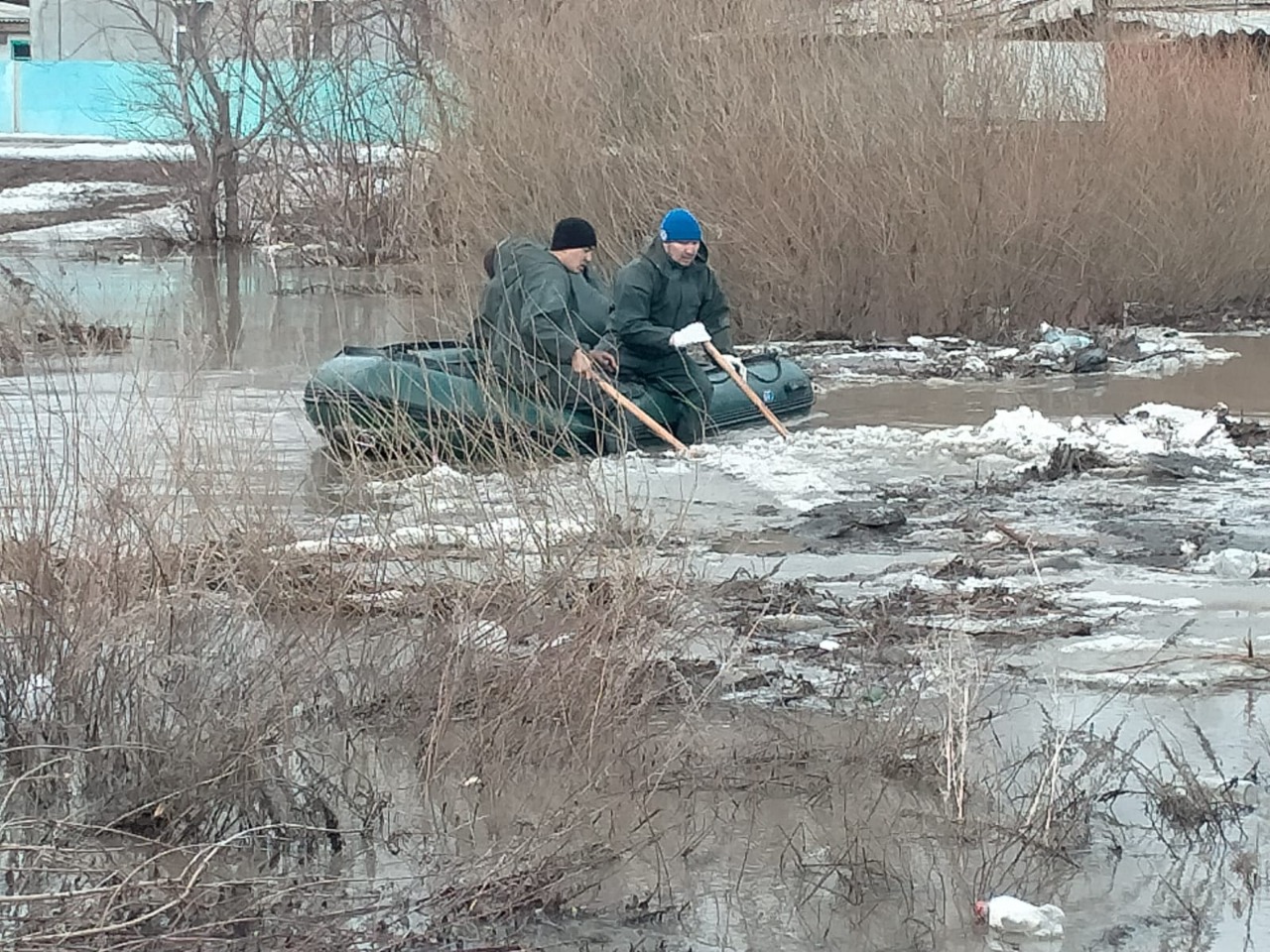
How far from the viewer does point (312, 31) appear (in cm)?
A: 2428

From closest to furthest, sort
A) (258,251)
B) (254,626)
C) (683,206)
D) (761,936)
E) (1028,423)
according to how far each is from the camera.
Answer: (761,936) → (254,626) → (1028,423) → (683,206) → (258,251)

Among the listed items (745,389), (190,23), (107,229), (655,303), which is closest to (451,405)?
(655,303)

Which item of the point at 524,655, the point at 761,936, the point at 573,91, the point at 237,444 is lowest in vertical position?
the point at 761,936

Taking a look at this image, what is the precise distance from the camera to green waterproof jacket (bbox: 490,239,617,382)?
9.20 m

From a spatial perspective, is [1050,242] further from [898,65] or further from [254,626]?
[254,626]

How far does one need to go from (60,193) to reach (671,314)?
893 inches


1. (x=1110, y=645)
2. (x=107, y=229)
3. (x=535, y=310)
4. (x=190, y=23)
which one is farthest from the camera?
(x=107, y=229)

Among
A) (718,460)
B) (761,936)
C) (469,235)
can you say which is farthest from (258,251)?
(761,936)

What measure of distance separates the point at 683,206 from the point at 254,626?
1061 centimetres

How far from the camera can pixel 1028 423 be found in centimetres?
1041

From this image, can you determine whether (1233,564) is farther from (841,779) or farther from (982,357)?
(982,357)

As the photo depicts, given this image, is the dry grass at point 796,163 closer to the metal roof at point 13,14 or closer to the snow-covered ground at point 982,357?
the snow-covered ground at point 982,357

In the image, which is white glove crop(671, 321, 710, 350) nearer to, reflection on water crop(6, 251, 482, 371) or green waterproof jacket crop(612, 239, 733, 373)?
green waterproof jacket crop(612, 239, 733, 373)

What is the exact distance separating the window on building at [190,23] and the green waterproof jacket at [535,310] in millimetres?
16570
